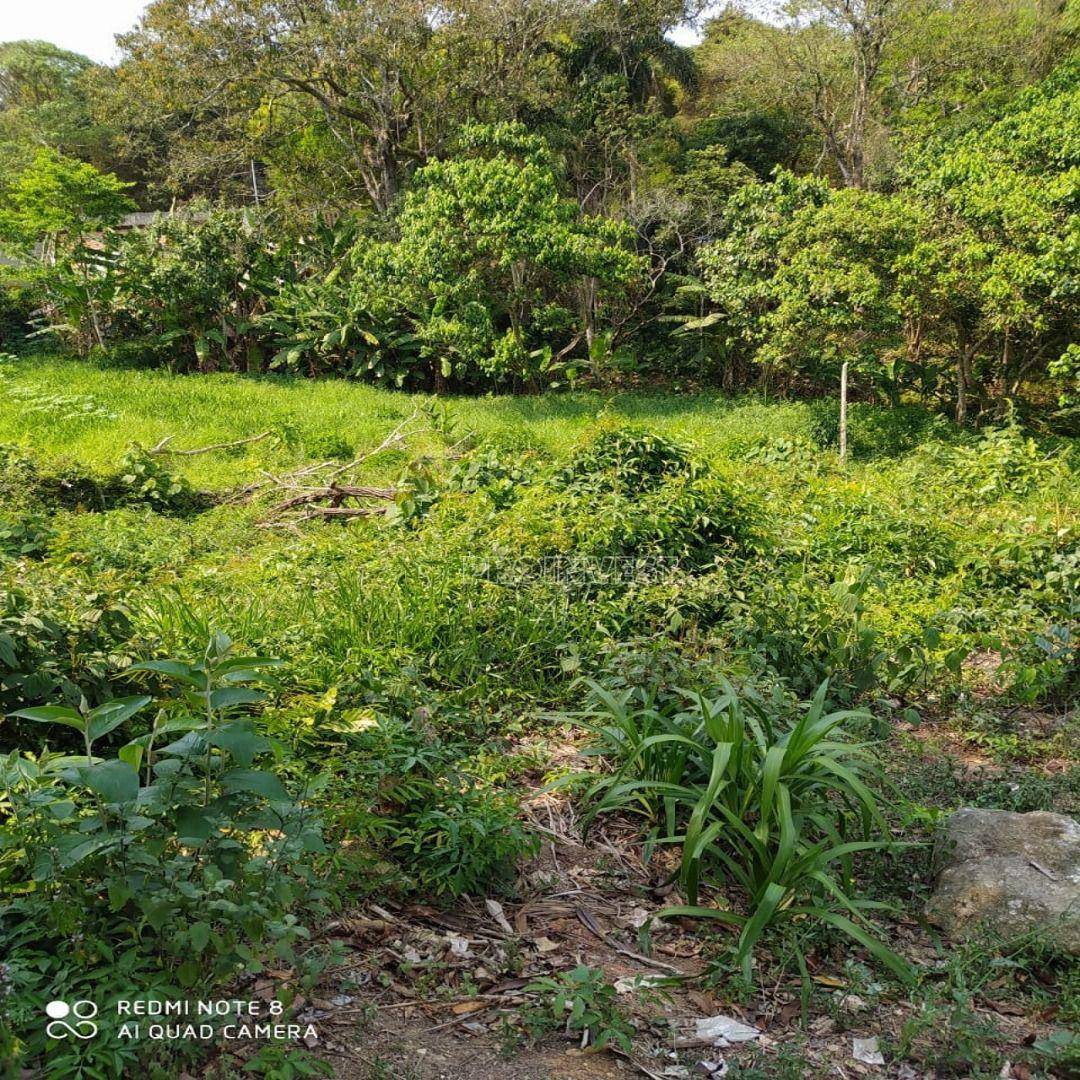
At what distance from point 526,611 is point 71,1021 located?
3.12m

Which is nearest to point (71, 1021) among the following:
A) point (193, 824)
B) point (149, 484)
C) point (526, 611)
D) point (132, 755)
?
point (193, 824)

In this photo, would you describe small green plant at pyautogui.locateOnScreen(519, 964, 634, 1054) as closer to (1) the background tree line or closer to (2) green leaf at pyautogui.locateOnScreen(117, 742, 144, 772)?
(2) green leaf at pyautogui.locateOnScreen(117, 742, 144, 772)

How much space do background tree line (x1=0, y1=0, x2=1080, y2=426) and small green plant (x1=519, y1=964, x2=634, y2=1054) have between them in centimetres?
1003

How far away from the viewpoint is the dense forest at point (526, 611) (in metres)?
2.28

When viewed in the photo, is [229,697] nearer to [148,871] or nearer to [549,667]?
[148,871]

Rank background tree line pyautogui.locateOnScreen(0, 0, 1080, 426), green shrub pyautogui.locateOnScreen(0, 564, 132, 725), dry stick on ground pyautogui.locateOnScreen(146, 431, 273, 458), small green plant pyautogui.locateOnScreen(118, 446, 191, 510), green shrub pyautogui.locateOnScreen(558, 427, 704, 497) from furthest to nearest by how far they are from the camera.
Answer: background tree line pyautogui.locateOnScreen(0, 0, 1080, 426), dry stick on ground pyautogui.locateOnScreen(146, 431, 273, 458), small green plant pyautogui.locateOnScreen(118, 446, 191, 510), green shrub pyautogui.locateOnScreen(558, 427, 704, 497), green shrub pyautogui.locateOnScreen(0, 564, 132, 725)

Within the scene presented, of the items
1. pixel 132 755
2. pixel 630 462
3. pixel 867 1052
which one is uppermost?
pixel 630 462

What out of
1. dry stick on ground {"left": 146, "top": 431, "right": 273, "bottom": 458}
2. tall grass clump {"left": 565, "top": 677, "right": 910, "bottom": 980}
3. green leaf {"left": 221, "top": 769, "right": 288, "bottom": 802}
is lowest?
tall grass clump {"left": 565, "top": 677, "right": 910, "bottom": 980}

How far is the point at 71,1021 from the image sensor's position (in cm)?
191

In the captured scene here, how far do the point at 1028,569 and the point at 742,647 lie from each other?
2.66 meters

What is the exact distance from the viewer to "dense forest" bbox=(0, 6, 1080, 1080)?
228 cm

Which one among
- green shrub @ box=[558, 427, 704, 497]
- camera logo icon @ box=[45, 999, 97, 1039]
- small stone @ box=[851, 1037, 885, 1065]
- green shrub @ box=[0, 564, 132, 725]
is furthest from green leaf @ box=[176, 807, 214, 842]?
green shrub @ box=[558, 427, 704, 497]

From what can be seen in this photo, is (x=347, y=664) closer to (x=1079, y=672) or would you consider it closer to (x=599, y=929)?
(x=599, y=929)

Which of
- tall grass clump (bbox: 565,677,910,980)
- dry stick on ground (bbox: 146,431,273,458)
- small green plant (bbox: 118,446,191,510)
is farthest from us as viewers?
dry stick on ground (bbox: 146,431,273,458)
